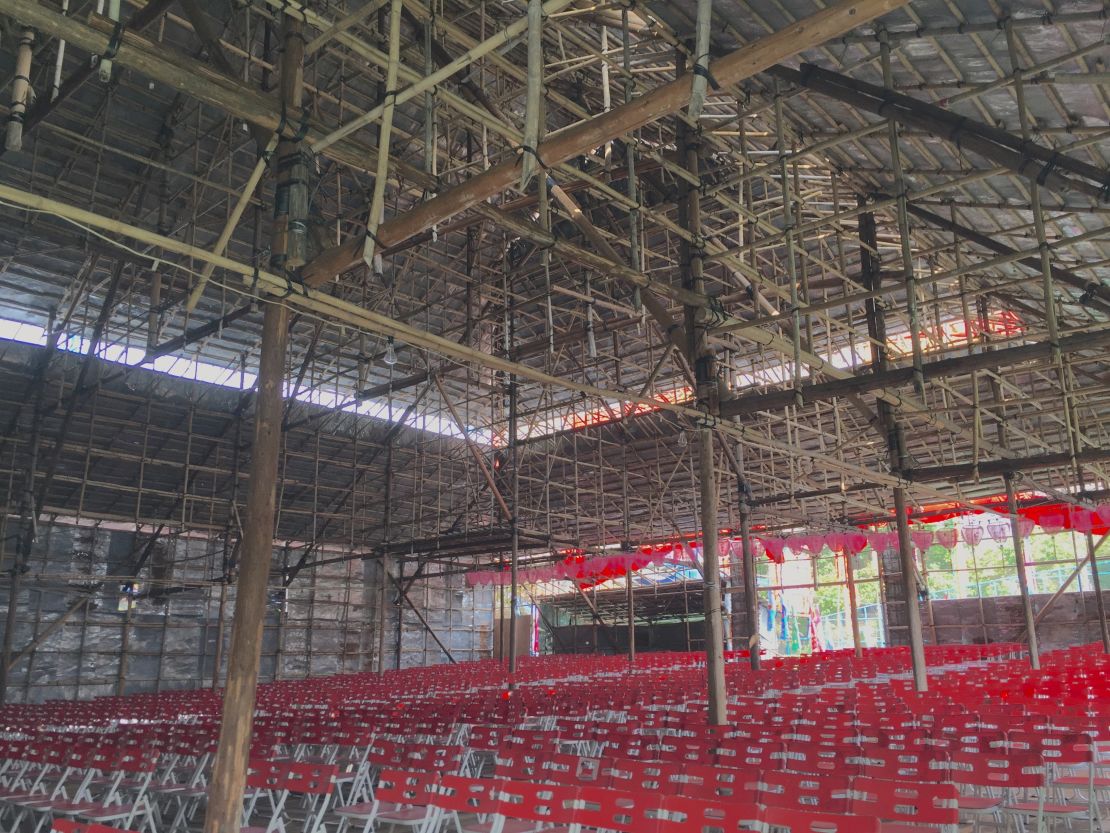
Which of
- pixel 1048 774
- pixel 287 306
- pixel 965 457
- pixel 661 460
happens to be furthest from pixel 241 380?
pixel 965 457

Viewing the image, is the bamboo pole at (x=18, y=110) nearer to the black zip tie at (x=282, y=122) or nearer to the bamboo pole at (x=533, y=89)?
the black zip tie at (x=282, y=122)

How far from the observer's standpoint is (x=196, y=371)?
21297 mm

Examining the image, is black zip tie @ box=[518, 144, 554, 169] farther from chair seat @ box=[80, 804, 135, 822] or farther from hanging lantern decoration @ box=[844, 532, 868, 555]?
hanging lantern decoration @ box=[844, 532, 868, 555]

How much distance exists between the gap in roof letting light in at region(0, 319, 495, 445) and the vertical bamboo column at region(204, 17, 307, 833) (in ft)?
44.9

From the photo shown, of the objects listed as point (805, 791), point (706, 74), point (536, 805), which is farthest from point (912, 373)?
point (536, 805)

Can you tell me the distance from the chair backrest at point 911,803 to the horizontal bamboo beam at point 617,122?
448 centimetres

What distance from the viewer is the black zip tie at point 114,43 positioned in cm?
521

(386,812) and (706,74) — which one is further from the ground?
(706,74)

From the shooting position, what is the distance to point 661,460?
97.0ft

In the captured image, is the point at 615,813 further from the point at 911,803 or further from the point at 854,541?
the point at 854,541

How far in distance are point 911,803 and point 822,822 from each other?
0.97 metres

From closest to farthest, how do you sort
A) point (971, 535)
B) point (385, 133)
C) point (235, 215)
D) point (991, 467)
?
point (385, 133) → point (235, 215) → point (991, 467) → point (971, 535)

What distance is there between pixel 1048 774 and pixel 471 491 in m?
21.6

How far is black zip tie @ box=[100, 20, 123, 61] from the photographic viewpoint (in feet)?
17.1
